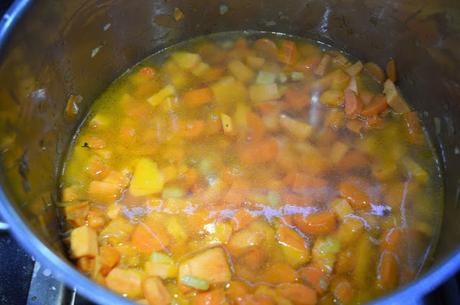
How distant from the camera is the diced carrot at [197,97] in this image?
2.51 metres

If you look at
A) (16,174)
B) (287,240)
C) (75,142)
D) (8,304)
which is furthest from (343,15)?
(8,304)

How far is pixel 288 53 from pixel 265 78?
0.20 meters

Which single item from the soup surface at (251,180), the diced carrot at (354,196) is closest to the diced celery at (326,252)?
the soup surface at (251,180)

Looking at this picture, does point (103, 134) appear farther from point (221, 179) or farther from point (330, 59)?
point (330, 59)

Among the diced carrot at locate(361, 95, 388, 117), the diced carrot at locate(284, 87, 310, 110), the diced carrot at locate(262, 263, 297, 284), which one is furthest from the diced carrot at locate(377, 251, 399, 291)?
the diced carrot at locate(284, 87, 310, 110)

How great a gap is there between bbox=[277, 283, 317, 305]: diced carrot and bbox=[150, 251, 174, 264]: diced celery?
0.43 metres

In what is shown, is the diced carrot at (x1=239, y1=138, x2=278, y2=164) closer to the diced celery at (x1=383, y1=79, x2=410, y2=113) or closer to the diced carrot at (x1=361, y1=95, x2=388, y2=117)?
the diced carrot at (x1=361, y1=95, x2=388, y2=117)

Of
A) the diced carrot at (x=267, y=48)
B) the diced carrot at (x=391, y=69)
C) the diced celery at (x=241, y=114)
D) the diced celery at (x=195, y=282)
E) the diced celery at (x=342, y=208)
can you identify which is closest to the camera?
the diced celery at (x=195, y=282)

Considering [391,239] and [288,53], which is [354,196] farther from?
[288,53]

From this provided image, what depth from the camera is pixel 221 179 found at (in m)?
2.26

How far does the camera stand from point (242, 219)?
2.14 m

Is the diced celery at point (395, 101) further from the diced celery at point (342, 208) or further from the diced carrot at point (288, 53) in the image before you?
the diced celery at point (342, 208)

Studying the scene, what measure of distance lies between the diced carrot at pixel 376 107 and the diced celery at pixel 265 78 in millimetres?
474

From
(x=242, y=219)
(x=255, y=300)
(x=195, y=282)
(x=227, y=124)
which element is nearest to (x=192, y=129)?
(x=227, y=124)
